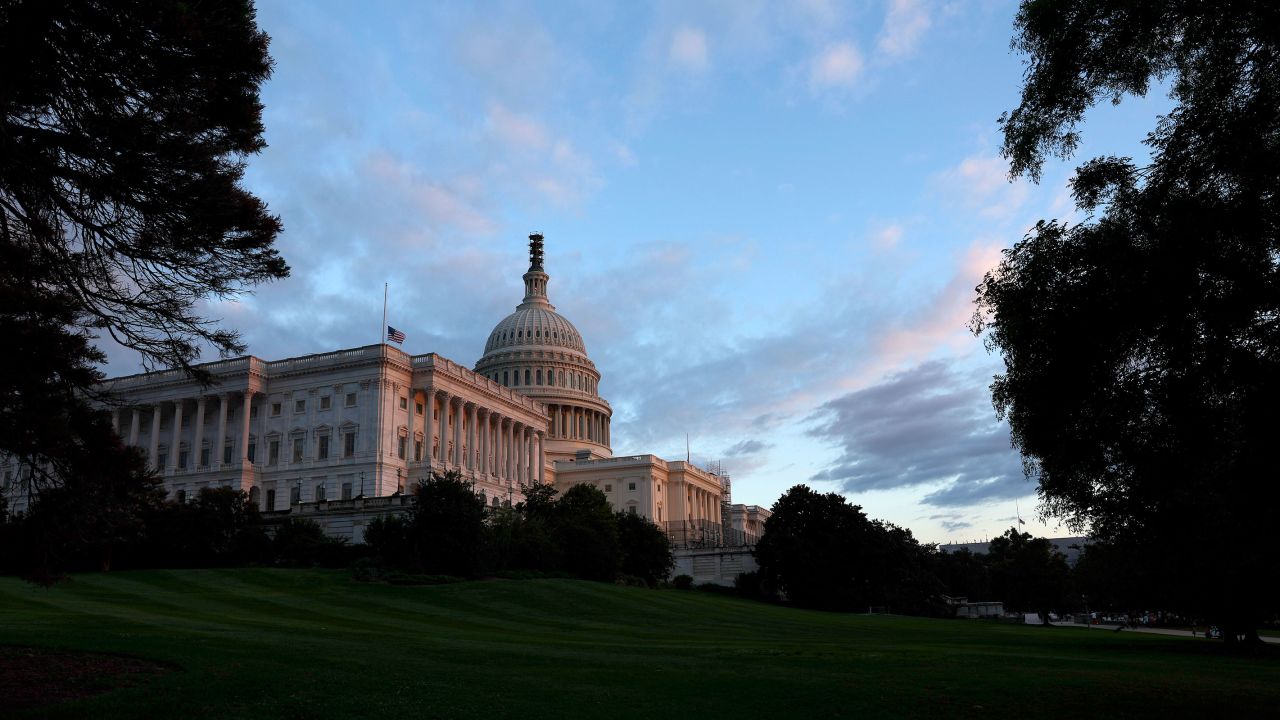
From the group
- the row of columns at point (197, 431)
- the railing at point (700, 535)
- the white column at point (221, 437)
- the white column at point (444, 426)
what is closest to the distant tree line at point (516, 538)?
the white column at point (444, 426)

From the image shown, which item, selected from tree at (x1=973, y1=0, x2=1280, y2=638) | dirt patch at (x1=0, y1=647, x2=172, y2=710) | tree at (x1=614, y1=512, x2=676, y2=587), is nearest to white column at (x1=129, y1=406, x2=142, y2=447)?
tree at (x1=614, y1=512, x2=676, y2=587)

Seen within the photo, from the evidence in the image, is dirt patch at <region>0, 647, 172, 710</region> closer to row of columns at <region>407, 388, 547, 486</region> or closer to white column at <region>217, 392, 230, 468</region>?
row of columns at <region>407, 388, 547, 486</region>

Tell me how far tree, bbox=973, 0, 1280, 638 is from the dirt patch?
18.3 meters

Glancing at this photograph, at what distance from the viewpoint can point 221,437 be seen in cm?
9881

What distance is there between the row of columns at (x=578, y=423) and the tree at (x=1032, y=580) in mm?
65706

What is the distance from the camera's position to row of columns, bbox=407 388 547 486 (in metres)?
101

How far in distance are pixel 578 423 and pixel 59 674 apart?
476 feet

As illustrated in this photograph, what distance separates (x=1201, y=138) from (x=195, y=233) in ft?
58.1

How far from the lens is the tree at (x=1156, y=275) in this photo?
17047 millimetres

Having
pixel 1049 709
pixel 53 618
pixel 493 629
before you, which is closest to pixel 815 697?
pixel 1049 709

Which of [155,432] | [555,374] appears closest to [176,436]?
[155,432]

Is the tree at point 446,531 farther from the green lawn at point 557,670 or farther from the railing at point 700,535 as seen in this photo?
the railing at point 700,535

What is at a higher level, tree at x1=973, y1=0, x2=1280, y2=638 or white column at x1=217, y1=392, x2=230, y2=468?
white column at x1=217, y1=392, x2=230, y2=468

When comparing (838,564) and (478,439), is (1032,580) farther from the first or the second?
(478,439)
